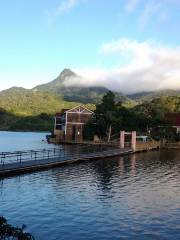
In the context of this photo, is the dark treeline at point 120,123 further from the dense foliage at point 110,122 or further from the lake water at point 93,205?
the lake water at point 93,205

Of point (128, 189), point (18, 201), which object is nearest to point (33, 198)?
point (18, 201)

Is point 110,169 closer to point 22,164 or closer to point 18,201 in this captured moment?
point 22,164

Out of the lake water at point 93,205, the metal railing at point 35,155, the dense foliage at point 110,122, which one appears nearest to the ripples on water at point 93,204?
the lake water at point 93,205

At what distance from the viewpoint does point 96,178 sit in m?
47.2

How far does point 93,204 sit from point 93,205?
344 millimetres

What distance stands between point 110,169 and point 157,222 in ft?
95.5

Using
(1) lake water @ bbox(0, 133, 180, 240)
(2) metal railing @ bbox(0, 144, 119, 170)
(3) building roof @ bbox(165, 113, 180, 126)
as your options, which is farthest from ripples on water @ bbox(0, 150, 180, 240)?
(3) building roof @ bbox(165, 113, 180, 126)

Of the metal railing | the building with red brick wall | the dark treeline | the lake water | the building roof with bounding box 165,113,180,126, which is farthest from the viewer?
the building with red brick wall

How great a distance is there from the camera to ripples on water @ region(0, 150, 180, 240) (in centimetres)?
2552

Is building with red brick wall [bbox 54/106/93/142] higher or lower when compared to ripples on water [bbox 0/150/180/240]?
higher

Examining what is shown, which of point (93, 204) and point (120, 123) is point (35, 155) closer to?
point (93, 204)

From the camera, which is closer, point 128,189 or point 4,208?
point 4,208

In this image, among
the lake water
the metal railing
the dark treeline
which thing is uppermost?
the dark treeline

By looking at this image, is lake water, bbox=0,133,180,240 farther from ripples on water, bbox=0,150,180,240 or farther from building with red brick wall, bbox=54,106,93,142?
building with red brick wall, bbox=54,106,93,142
